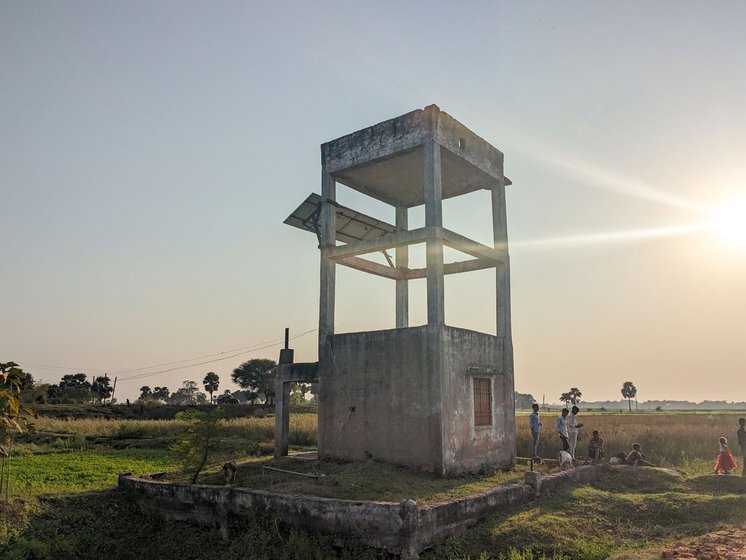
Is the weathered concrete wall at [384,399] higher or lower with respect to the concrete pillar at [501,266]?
lower

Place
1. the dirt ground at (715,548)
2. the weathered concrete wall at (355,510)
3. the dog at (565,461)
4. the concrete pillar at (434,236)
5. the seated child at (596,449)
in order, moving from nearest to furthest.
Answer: the dirt ground at (715,548) < the weathered concrete wall at (355,510) < the concrete pillar at (434,236) < the dog at (565,461) < the seated child at (596,449)

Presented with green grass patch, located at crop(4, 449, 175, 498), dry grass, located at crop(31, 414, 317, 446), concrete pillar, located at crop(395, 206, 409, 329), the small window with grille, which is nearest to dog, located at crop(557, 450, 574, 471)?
the small window with grille

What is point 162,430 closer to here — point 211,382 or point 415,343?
point 415,343

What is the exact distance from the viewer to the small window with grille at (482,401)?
13984 millimetres

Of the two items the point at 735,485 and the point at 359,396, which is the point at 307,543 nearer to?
the point at 359,396

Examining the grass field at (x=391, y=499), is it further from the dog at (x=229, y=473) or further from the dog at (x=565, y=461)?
the dog at (x=565, y=461)

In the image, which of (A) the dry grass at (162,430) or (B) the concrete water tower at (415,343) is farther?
(A) the dry grass at (162,430)

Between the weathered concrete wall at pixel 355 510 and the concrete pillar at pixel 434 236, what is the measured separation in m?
4.12

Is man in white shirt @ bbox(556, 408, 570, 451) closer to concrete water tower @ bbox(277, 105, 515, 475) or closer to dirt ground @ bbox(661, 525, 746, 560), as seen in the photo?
concrete water tower @ bbox(277, 105, 515, 475)

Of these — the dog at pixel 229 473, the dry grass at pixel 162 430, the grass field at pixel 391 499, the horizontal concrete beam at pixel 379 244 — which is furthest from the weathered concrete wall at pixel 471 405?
the dry grass at pixel 162 430

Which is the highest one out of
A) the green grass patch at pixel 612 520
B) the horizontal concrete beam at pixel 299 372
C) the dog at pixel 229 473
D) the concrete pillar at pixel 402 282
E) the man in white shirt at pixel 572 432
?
the concrete pillar at pixel 402 282

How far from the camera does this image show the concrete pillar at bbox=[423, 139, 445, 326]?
13195 millimetres

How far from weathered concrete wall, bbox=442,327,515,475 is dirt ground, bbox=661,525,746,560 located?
492 centimetres

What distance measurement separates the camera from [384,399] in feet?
43.9
